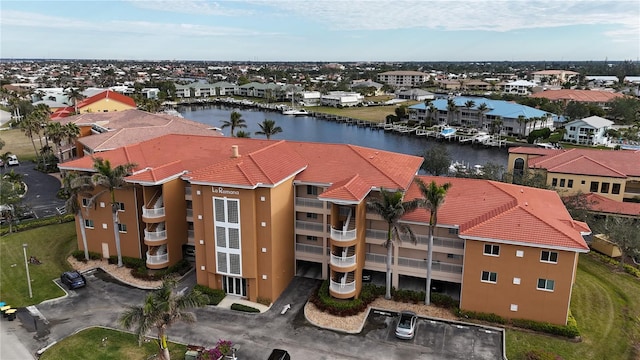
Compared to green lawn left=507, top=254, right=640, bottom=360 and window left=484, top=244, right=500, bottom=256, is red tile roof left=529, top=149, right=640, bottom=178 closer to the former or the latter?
green lawn left=507, top=254, right=640, bottom=360

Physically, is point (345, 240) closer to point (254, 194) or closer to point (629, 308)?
point (254, 194)

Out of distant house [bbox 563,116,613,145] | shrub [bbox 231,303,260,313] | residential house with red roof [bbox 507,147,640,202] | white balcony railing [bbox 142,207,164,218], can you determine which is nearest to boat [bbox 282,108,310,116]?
distant house [bbox 563,116,613,145]

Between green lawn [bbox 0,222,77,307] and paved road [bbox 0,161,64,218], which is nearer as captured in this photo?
green lawn [bbox 0,222,77,307]

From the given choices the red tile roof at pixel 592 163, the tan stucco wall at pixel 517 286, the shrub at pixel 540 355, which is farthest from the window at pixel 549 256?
the red tile roof at pixel 592 163

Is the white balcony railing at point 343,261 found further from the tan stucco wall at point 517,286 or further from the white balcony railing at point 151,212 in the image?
the white balcony railing at point 151,212

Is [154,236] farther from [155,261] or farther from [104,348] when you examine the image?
[104,348]

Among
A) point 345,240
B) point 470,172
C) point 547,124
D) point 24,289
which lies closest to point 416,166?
point 345,240

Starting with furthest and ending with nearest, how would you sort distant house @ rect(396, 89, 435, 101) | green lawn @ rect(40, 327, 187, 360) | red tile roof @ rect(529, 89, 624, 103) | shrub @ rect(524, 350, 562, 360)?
1. distant house @ rect(396, 89, 435, 101)
2. red tile roof @ rect(529, 89, 624, 103)
3. green lawn @ rect(40, 327, 187, 360)
4. shrub @ rect(524, 350, 562, 360)
